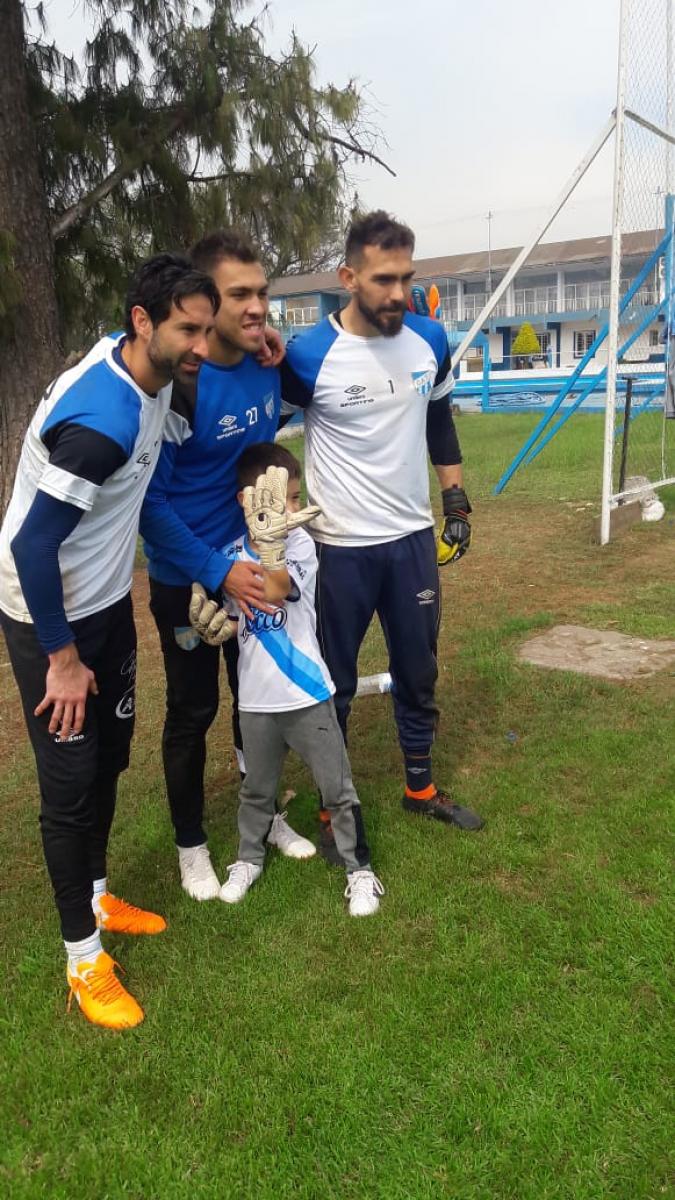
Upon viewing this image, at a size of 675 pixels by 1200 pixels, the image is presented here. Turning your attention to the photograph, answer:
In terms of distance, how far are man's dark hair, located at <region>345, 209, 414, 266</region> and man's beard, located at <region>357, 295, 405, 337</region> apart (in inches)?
6.1

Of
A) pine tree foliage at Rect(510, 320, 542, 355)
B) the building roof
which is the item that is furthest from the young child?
the building roof

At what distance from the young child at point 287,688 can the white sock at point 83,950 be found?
20.6 inches

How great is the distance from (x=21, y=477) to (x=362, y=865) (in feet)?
5.16

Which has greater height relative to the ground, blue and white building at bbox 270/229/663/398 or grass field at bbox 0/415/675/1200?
blue and white building at bbox 270/229/663/398

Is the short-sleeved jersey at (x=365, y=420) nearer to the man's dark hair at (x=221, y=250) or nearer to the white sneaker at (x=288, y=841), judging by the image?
the man's dark hair at (x=221, y=250)

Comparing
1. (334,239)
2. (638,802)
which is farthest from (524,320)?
(638,802)

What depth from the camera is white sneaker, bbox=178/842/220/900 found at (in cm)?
293

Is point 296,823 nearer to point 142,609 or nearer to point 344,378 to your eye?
point 344,378

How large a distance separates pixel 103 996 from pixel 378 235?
2346 mm

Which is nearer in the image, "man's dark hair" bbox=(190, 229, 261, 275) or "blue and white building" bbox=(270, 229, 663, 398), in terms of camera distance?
"man's dark hair" bbox=(190, 229, 261, 275)

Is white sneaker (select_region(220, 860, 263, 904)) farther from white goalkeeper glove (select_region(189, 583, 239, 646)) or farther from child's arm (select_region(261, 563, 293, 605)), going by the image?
child's arm (select_region(261, 563, 293, 605))

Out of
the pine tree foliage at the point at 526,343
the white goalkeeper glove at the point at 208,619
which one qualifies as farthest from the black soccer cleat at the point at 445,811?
the pine tree foliage at the point at 526,343

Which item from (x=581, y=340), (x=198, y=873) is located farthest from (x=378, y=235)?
(x=581, y=340)

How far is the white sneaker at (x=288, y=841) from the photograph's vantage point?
3.17 meters
